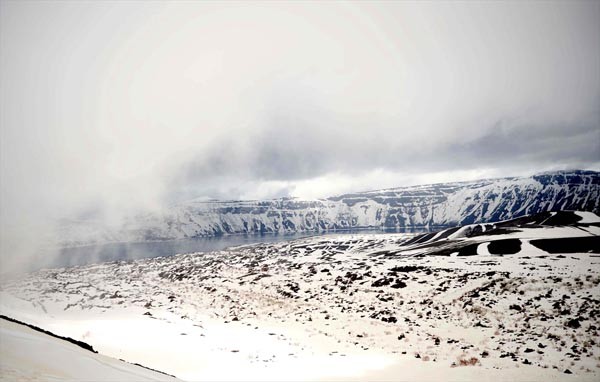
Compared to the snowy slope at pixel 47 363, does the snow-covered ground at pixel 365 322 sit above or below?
below

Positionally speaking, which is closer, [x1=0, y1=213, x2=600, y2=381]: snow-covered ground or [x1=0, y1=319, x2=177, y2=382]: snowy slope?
[x1=0, y1=319, x2=177, y2=382]: snowy slope

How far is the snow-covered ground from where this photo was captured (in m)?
13.4

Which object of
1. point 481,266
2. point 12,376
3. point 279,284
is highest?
point 12,376

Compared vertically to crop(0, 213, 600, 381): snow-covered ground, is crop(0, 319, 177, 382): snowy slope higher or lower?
higher

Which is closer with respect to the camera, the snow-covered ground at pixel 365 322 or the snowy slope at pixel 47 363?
the snowy slope at pixel 47 363

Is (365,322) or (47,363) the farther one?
(365,322)

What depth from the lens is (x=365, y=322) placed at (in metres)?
22.8

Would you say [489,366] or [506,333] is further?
[506,333]

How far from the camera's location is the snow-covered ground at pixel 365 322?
1343 cm

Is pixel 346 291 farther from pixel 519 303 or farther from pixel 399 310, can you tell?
pixel 519 303

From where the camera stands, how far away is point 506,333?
17.6 m

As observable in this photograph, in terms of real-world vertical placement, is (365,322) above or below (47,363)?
below

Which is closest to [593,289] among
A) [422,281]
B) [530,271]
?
[530,271]

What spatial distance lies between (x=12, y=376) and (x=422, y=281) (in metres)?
32.9
